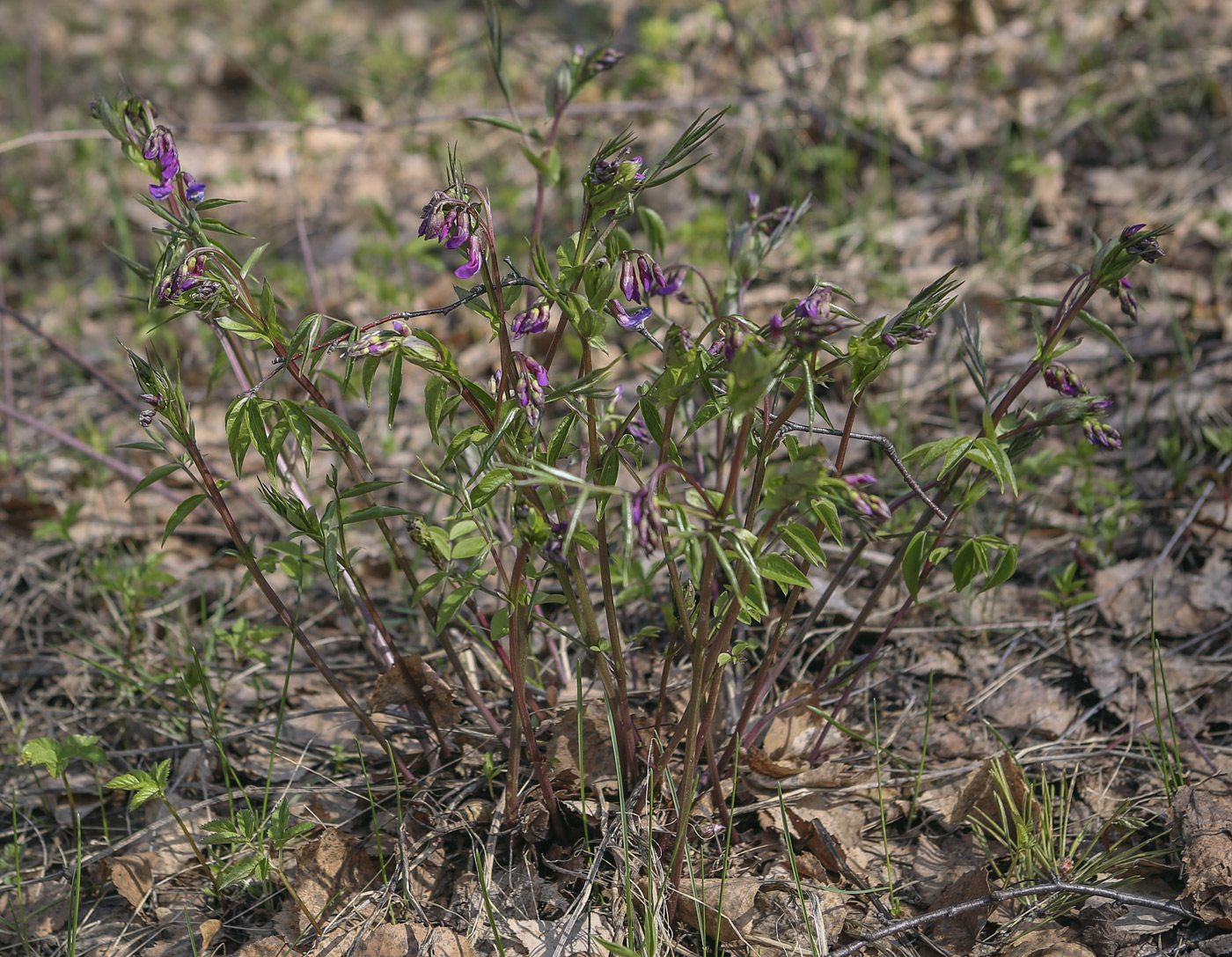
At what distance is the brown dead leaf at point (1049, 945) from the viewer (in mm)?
1830

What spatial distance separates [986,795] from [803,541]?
3.16 ft

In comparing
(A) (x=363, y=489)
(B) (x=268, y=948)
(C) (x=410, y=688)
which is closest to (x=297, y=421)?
(A) (x=363, y=489)

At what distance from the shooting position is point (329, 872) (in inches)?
80.8

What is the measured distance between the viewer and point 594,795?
2.12 m

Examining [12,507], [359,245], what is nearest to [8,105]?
[359,245]

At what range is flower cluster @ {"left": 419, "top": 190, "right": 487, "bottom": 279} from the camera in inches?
57.4

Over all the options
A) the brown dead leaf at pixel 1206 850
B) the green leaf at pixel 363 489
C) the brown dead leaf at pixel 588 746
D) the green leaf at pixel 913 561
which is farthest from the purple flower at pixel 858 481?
the brown dead leaf at pixel 1206 850

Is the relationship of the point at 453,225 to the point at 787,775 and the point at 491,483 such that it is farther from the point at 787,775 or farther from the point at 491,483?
the point at 787,775

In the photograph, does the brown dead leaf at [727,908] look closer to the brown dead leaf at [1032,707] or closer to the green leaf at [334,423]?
the brown dead leaf at [1032,707]

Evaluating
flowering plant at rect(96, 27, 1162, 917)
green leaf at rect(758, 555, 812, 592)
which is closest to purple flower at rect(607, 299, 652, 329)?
flowering plant at rect(96, 27, 1162, 917)

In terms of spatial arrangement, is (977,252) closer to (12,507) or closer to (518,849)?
(518,849)

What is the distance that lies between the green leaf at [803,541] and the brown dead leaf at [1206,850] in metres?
1.08

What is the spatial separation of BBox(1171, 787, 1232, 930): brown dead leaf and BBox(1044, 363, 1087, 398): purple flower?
100 cm

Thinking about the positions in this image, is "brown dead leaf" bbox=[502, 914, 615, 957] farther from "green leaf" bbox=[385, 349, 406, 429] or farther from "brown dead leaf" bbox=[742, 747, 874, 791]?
"green leaf" bbox=[385, 349, 406, 429]
